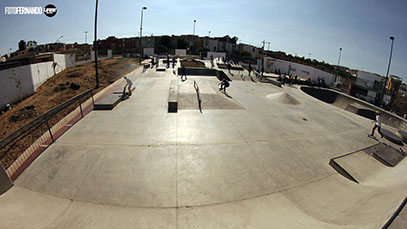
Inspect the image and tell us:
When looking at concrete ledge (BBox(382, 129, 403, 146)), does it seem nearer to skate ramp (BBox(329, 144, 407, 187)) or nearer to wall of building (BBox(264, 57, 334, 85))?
skate ramp (BBox(329, 144, 407, 187))

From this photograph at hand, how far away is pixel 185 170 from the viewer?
5.21 m

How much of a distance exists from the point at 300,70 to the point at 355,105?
13544mm

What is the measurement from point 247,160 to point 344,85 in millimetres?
29717

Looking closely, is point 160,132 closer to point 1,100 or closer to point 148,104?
point 148,104

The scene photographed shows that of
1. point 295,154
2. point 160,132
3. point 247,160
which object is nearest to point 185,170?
point 247,160

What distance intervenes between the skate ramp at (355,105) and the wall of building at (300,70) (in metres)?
4.85

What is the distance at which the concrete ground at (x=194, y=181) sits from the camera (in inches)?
149

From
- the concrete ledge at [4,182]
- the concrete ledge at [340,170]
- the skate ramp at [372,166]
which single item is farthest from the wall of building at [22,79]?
the skate ramp at [372,166]

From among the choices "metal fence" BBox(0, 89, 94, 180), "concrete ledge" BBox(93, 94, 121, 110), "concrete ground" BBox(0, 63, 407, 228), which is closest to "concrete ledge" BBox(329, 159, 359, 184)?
"concrete ground" BBox(0, 63, 407, 228)

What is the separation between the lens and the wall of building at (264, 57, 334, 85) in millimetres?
26853

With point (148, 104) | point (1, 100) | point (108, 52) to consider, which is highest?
point (108, 52)

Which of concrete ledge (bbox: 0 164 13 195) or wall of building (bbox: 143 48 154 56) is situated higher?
wall of building (bbox: 143 48 154 56)

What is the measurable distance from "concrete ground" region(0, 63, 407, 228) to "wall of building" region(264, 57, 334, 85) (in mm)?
21816

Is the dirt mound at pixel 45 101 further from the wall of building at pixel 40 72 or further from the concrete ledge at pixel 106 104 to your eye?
the concrete ledge at pixel 106 104
